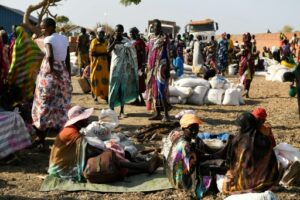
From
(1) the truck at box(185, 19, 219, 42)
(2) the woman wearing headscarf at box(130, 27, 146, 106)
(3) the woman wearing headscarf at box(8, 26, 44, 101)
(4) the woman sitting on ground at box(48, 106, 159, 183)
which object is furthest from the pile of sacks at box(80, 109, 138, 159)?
(1) the truck at box(185, 19, 219, 42)

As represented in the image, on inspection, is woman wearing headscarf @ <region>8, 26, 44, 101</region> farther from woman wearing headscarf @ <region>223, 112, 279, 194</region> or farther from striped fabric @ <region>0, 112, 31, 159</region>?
woman wearing headscarf @ <region>223, 112, 279, 194</region>

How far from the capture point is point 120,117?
27.6ft

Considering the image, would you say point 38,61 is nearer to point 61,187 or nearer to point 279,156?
point 61,187

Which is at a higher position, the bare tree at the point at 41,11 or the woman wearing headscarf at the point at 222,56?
the bare tree at the point at 41,11

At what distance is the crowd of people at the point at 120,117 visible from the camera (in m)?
4.08

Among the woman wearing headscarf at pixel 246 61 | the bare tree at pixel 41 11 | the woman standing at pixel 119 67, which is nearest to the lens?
the woman standing at pixel 119 67

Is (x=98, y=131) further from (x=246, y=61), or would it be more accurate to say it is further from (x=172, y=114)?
(x=246, y=61)

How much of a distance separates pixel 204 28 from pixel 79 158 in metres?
24.4

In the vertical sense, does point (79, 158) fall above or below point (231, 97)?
above

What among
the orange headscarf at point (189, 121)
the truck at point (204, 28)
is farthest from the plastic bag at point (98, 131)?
the truck at point (204, 28)

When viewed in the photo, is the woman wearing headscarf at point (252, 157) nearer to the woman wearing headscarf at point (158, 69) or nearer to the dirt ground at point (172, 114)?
the dirt ground at point (172, 114)

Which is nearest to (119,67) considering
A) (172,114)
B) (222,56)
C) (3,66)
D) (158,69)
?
(158,69)

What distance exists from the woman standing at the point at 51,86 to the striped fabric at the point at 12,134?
1.06 feet

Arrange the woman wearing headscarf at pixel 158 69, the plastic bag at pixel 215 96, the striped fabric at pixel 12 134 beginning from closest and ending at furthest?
the striped fabric at pixel 12 134
the woman wearing headscarf at pixel 158 69
the plastic bag at pixel 215 96
